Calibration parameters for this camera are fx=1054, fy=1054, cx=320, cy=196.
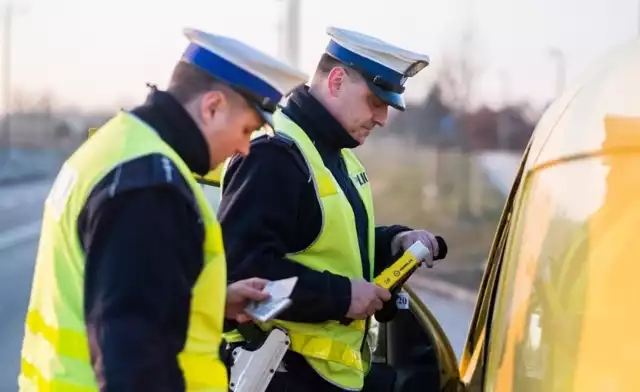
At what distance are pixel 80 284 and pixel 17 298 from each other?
10.4m

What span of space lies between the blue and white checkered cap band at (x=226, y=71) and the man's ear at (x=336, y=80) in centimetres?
97

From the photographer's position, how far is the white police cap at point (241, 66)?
213 centimetres

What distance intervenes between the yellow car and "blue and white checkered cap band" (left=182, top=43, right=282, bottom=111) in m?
0.70

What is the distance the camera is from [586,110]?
2357 mm

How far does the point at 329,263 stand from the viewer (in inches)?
118

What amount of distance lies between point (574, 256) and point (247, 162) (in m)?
1.07

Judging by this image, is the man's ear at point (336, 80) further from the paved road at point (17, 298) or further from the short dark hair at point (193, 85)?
the paved road at point (17, 298)

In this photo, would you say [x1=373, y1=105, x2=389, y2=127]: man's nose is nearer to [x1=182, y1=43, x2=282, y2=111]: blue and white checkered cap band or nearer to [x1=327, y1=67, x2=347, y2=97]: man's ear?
[x1=327, y1=67, x2=347, y2=97]: man's ear

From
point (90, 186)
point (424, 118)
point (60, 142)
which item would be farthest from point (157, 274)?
point (60, 142)

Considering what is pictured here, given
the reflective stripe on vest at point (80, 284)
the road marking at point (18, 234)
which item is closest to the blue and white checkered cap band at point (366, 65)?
the reflective stripe on vest at point (80, 284)

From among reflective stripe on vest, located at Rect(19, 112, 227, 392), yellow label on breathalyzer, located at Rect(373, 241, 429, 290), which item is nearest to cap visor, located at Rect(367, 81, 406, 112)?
yellow label on breathalyzer, located at Rect(373, 241, 429, 290)

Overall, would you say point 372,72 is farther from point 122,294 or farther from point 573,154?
point 122,294

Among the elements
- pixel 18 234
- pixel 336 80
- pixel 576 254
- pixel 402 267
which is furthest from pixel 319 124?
pixel 18 234

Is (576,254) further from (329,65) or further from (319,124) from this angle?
(329,65)
